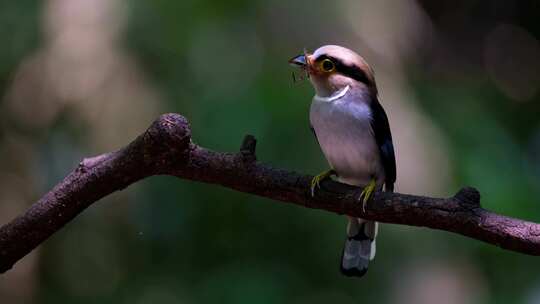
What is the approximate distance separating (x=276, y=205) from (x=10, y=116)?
1322mm

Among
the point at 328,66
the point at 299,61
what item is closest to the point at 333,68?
the point at 328,66

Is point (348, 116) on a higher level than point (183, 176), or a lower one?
higher

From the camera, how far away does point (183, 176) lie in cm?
232

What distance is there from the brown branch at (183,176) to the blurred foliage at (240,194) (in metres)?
1.33

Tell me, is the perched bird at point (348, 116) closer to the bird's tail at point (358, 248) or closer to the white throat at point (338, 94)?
the white throat at point (338, 94)

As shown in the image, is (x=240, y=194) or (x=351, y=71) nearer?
(x=351, y=71)

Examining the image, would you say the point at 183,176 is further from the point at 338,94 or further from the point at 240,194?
the point at 240,194

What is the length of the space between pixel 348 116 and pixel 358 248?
1.66 ft

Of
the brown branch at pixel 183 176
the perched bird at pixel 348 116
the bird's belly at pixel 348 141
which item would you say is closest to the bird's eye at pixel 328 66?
the perched bird at pixel 348 116

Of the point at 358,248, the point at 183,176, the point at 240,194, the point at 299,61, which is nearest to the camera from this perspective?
the point at 183,176

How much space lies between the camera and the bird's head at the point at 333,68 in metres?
2.71

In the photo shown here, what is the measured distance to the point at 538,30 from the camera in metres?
5.99

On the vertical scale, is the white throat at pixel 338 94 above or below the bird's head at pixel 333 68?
below

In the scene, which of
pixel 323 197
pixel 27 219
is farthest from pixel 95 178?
pixel 323 197
